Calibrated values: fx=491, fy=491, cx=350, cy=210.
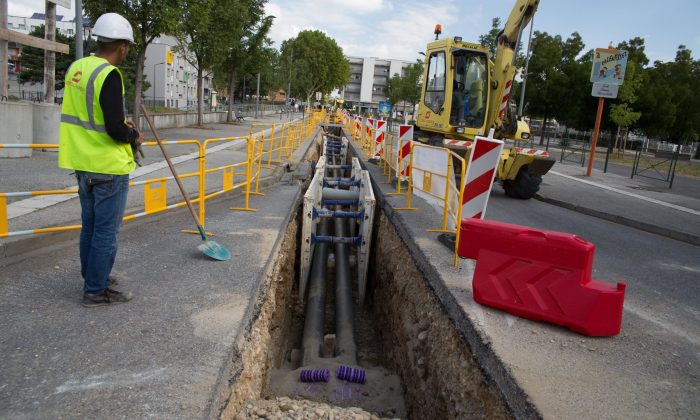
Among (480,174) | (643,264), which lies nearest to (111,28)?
(480,174)

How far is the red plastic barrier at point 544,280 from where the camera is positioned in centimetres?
379

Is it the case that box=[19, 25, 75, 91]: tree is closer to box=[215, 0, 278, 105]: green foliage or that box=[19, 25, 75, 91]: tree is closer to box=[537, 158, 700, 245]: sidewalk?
box=[215, 0, 278, 105]: green foliage

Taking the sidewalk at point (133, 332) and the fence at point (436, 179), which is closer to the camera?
the sidewalk at point (133, 332)

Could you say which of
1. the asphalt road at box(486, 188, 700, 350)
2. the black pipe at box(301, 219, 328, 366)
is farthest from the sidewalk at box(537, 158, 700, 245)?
the black pipe at box(301, 219, 328, 366)

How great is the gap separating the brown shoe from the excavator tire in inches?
397

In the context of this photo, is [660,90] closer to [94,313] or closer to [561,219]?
[561,219]

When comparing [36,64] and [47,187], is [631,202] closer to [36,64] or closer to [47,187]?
[47,187]

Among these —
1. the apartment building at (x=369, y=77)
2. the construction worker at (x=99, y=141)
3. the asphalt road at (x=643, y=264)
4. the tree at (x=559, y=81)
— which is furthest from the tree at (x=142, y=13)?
the apartment building at (x=369, y=77)

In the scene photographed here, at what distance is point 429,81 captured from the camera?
1282cm

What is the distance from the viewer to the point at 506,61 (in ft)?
37.4

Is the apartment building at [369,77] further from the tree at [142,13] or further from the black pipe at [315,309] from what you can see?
the black pipe at [315,309]

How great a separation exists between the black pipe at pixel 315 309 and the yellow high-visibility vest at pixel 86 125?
321 centimetres

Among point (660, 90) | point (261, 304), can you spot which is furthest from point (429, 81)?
point (660, 90)

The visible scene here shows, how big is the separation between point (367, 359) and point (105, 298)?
350 centimetres
